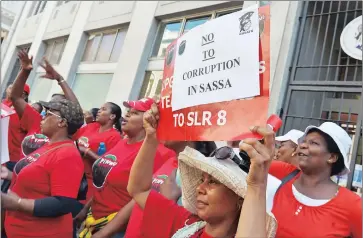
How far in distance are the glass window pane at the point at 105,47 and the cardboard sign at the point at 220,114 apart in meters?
9.14

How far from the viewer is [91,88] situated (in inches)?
418

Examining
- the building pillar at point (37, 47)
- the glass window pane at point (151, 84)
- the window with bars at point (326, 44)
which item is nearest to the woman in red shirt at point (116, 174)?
the window with bars at point (326, 44)

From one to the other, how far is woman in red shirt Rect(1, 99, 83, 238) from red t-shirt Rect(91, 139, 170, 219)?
344mm

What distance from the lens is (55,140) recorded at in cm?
256

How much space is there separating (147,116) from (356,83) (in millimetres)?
4617

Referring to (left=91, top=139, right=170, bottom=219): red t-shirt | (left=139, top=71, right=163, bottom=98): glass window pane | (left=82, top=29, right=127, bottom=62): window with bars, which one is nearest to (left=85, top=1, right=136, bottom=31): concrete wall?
(left=82, top=29, right=127, bottom=62): window with bars

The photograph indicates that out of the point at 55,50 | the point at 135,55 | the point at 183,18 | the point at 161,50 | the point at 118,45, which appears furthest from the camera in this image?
the point at 55,50

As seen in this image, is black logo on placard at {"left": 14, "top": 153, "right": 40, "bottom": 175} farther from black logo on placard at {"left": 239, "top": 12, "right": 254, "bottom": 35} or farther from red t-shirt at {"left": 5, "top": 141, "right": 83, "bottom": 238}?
black logo on placard at {"left": 239, "top": 12, "right": 254, "bottom": 35}

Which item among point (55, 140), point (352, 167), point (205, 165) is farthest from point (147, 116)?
point (352, 167)

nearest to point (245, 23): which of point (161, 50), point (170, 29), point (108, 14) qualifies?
point (161, 50)

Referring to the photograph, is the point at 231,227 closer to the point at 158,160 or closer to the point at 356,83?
the point at 158,160

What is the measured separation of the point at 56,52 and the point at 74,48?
7.13 feet

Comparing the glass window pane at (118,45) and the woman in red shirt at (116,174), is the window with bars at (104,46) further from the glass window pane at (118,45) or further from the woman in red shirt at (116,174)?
the woman in red shirt at (116,174)

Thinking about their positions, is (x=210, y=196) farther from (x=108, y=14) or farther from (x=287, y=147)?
(x=108, y=14)
